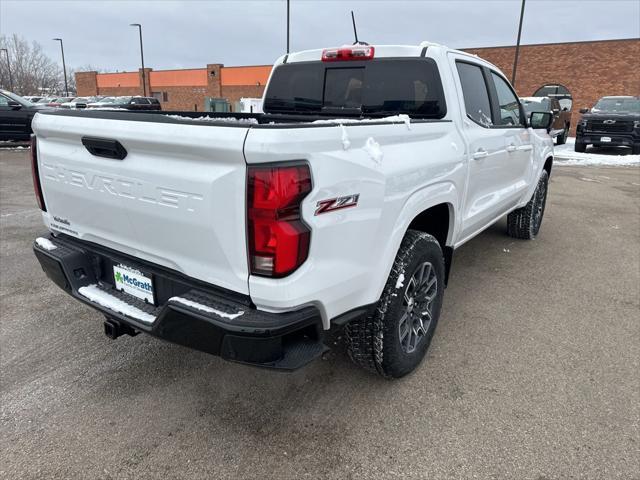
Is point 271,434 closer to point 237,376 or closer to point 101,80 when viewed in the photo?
point 237,376

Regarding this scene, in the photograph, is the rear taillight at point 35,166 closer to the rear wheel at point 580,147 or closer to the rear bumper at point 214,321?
the rear bumper at point 214,321

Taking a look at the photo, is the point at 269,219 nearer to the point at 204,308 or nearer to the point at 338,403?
the point at 204,308

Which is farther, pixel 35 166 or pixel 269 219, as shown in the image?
pixel 35 166

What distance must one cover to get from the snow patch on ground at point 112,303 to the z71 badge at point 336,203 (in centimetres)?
97

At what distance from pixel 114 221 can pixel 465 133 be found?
2.32 meters

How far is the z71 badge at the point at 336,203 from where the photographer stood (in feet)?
6.45

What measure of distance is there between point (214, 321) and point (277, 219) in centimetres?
50

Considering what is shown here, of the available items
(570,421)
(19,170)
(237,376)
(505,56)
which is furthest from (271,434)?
(505,56)

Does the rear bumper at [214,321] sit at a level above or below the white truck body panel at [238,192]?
below

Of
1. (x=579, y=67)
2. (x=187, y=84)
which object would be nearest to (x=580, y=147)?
(x=579, y=67)

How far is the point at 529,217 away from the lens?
5.77 m

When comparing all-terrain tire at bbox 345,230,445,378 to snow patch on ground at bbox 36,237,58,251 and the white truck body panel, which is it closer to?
the white truck body panel

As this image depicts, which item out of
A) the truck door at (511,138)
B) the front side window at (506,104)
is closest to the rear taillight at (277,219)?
the truck door at (511,138)

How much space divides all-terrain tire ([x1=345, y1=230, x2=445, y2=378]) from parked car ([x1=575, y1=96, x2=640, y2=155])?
50.8 feet
